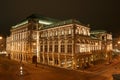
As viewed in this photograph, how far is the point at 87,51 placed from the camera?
56500 millimetres

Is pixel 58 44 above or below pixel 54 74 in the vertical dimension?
above

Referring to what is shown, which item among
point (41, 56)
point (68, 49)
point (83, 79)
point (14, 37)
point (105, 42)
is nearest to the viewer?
point (83, 79)

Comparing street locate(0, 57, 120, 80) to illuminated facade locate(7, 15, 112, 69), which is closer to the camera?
street locate(0, 57, 120, 80)

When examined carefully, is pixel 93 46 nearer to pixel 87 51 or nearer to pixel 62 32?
pixel 87 51

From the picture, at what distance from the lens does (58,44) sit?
54.5m

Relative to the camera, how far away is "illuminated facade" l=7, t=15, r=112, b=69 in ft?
163

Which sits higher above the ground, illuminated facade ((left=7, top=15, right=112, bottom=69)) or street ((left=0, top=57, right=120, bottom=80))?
illuminated facade ((left=7, top=15, right=112, bottom=69))

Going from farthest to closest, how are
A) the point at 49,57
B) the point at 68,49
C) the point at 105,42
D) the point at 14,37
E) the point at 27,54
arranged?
the point at 14,37
the point at 105,42
the point at 27,54
the point at 49,57
the point at 68,49

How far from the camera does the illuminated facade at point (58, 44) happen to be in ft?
163

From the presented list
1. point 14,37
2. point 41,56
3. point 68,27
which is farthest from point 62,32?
point 14,37

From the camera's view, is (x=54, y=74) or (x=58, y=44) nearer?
(x=54, y=74)

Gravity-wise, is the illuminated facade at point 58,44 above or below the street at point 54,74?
above

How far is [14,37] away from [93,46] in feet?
158

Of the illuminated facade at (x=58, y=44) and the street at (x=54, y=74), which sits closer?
the street at (x=54, y=74)
